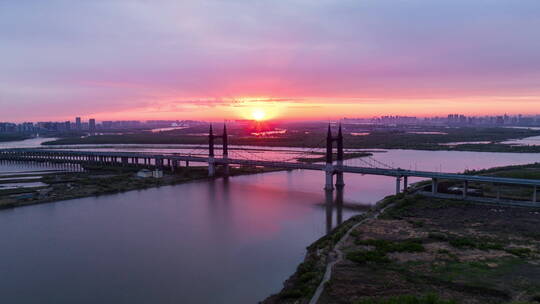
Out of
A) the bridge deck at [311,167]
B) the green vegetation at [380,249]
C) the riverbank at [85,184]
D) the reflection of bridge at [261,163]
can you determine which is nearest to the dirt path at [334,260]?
the green vegetation at [380,249]

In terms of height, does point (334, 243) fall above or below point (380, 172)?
below

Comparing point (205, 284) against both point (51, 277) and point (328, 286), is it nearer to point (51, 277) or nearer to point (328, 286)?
point (328, 286)

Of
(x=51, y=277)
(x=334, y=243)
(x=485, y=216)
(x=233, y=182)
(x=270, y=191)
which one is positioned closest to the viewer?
(x=51, y=277)

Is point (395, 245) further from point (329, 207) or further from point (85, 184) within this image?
point (85, 184)

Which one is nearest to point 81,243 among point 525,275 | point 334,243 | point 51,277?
point 51,277

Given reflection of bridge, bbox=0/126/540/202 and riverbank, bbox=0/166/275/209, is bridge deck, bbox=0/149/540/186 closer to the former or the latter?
reflection of bridge, bbox=0/126/540/202

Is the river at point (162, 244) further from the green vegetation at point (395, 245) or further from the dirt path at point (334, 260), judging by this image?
the green vegetation at point (395, 245)

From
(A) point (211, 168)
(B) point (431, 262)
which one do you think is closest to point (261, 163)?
(A) point (211, 168)
